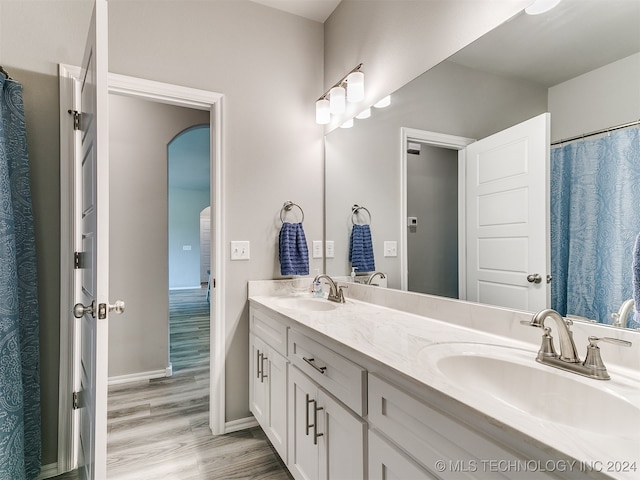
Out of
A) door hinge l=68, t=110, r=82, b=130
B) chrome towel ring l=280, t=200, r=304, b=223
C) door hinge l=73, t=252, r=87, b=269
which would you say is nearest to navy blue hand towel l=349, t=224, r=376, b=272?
chrome towel ring l=280, t=200, r=304, b=223

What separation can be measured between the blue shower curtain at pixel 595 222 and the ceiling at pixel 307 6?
1887 millimetres

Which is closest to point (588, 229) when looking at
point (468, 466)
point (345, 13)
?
point (468, 466)

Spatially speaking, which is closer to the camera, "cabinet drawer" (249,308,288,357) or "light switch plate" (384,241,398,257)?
"cabinet drawer" (249,308,288,357)

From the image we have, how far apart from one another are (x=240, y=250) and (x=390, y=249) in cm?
94

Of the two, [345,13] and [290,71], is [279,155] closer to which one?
[290,71]

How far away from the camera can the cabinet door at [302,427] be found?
52.6 inches

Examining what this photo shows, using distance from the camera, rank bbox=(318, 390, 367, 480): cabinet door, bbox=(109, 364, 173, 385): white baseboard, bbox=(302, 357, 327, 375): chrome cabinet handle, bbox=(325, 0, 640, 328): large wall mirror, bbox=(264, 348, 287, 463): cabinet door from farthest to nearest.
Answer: bbox=(109, 364, 173, 385): white baseboard
bbox=(264, 348, 287, 463): cabinet door
bbox=(302, 357, 327, 375): chrome cabinet handle
bbox=(318, 390, 367, 480): cabinet door
bbox=(325, 0, 640, 328): large wall mirror

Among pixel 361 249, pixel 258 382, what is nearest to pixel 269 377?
pixel 258 382

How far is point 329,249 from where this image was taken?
2.38 meters

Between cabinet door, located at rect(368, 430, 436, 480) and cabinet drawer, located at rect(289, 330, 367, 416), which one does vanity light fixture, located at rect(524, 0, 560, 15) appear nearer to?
cabinet drawer, located at rect(289, 330, 367, 416)

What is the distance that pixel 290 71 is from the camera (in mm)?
2354

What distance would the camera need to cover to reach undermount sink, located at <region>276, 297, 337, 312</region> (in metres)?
1.98

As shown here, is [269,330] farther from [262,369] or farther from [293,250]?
[293,250]

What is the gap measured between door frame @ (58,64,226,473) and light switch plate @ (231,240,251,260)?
0.08 m
